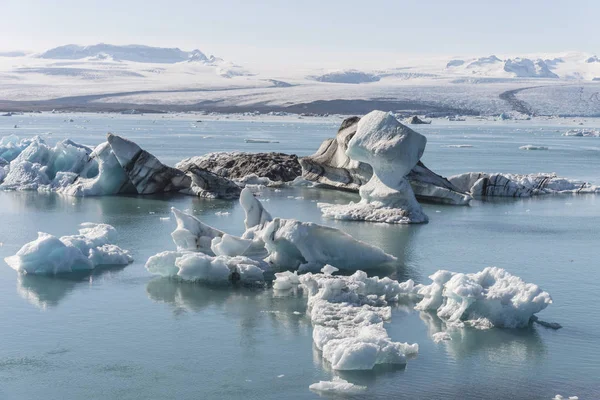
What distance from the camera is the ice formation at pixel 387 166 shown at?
1261 centimetres

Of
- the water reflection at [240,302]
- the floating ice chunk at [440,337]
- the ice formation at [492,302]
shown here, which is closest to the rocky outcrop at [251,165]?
the water reflection at [240,302]

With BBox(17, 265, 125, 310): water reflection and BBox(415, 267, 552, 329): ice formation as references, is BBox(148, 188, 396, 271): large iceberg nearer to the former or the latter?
BBox(17, 265, 125, 310): water reflection

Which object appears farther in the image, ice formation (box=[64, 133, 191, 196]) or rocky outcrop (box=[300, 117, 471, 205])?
ice formation (box=[64, 133, 191, 196])

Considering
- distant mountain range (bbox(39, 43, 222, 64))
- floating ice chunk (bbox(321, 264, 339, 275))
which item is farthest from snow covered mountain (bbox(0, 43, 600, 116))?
floating ice chunk (bbox(321, 264, 339, 275))

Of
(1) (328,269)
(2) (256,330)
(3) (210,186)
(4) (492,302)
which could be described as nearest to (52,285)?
(2) (256,330)

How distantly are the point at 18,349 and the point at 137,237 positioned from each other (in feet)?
16.2

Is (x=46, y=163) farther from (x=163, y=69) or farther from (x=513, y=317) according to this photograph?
(x=163, y=69)

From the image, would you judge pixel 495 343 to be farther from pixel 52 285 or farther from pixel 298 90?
pixel 298 90

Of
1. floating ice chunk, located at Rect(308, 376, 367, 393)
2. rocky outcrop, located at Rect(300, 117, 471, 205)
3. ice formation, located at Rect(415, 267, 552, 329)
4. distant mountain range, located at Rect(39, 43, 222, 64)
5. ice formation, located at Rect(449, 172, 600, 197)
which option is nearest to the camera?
floating ice chunk, located at Rect(308, 376, 367, 393)

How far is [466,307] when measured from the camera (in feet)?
24.2

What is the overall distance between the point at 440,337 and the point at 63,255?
→ 4.47 meters

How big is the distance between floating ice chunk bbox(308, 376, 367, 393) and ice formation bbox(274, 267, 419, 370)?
0.35m

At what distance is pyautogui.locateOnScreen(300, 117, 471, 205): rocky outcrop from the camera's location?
15.2 m

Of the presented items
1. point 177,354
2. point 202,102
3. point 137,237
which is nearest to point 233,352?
point 177,354
